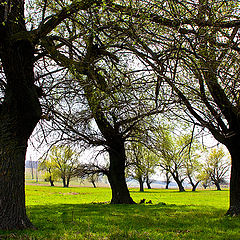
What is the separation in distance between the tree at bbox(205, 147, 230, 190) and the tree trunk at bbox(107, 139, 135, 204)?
4901cm

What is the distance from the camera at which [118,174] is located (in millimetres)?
13352

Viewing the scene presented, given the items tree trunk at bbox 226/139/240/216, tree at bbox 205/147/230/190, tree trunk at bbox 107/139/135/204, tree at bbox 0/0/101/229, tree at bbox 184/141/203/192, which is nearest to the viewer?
tree at bbox 0/0/101/229

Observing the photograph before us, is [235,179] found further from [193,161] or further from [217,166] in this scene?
[217,166]

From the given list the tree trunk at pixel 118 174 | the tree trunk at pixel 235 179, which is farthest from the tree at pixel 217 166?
the tree trunk at pixel 235 179

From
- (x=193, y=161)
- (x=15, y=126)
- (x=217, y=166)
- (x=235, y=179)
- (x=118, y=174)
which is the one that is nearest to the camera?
(x=15, y=126)

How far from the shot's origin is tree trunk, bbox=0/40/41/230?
5734mm

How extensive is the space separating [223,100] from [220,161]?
179 feet

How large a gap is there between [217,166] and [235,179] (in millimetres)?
53419

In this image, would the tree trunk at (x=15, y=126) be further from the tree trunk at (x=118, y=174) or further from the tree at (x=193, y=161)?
the tree trunk at (x=118, y=174)

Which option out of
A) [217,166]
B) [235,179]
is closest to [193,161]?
[235,179]

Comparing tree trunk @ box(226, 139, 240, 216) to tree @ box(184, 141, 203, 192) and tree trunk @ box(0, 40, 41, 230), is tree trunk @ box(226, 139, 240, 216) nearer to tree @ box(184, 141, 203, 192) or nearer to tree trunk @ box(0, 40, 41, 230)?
tree @ box(184, 141, 203, 192)

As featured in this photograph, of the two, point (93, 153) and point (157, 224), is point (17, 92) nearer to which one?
point (157, 224)

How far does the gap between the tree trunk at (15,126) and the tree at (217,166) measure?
56.8m

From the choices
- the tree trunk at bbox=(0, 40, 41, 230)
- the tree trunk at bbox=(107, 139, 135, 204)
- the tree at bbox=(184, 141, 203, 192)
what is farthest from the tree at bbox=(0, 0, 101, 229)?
the tree trunk at bbox=(107, 139, 135, 204)
